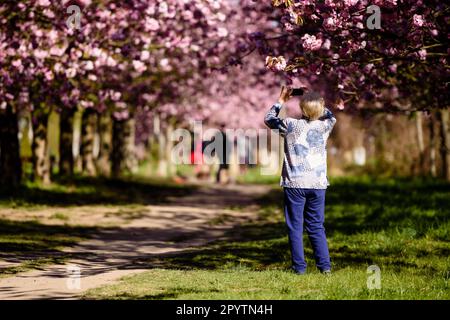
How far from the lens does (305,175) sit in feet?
29.7

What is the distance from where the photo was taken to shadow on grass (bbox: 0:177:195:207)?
67.9ft

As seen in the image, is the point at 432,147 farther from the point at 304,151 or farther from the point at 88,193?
the point at 304,151

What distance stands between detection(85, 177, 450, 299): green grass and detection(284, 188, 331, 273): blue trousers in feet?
0.66

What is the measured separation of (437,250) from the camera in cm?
1122

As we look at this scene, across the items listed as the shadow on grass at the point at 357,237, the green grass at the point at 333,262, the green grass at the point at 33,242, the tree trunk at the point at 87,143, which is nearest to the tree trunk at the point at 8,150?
the tree trunk at the point at 87,143

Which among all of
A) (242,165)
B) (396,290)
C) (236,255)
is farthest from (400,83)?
(242,165)

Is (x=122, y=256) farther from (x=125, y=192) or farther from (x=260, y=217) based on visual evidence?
(x=125, y=192)

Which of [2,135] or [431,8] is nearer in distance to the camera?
[431,8]

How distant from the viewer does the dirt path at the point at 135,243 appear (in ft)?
28.7

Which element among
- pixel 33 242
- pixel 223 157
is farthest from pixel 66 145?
pixel 33 242

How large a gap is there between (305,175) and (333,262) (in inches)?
72.0

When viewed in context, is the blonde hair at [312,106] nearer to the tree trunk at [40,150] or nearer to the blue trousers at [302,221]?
the blue trousers at [302,221]

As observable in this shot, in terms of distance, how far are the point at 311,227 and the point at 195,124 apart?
40.3m

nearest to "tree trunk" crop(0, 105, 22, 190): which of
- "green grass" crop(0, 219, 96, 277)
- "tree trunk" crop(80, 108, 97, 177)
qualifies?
"tree trunk" crop(80, 108, 97, 177)
